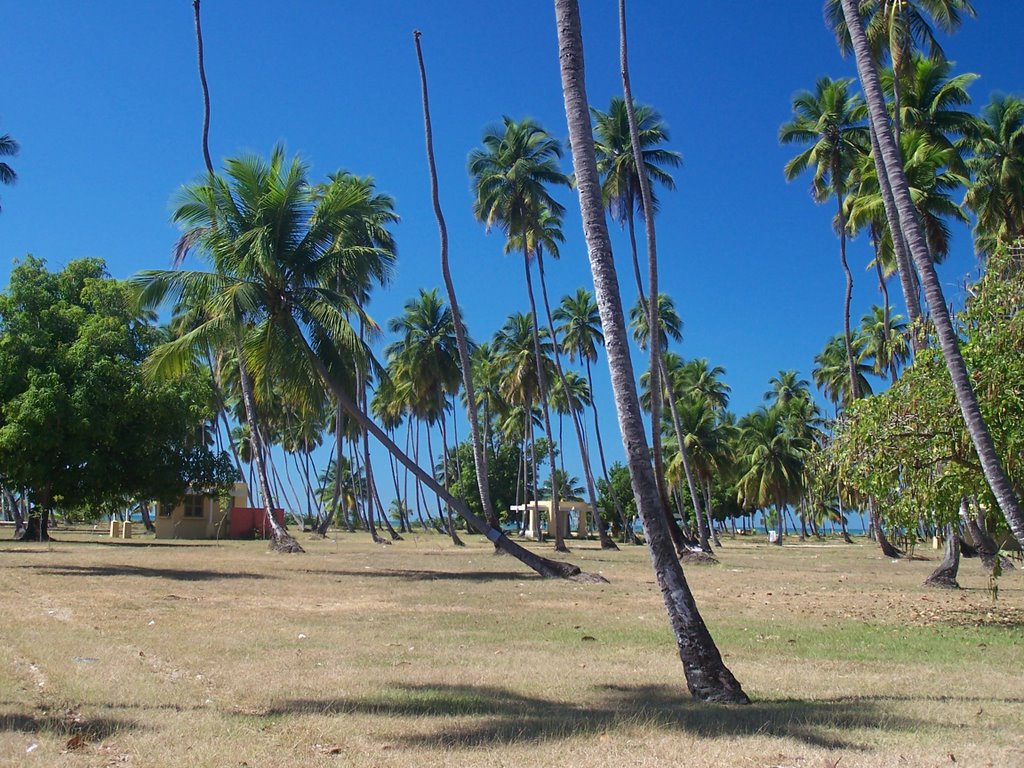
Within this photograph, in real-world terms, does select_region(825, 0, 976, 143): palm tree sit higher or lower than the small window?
higher

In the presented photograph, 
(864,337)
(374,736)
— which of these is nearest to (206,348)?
(374,736)

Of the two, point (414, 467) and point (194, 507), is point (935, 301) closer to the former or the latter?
point (414, 467)

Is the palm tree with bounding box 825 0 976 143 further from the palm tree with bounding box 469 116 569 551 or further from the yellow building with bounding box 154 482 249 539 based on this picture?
the yellow building with bounding box 154 482 249 539

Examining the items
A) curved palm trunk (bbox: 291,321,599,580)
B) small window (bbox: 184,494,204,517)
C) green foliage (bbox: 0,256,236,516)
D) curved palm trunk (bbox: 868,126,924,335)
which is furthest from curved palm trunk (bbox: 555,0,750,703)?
small window (bbox: 184,494,204,517)

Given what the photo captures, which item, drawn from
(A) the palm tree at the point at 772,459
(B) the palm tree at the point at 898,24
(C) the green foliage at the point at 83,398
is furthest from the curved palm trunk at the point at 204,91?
(A) the palm tree at the point at 772,459

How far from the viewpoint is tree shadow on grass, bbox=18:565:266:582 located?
69.4 ft

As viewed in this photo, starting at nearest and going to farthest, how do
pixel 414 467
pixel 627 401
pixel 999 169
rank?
pixel 627 401, pixel 414 467, pixel 999 169

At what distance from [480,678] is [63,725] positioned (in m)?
4.10

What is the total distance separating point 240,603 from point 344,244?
1102 cm

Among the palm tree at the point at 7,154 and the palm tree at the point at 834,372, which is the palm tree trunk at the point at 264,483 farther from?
the palm tree at the point at 834,372

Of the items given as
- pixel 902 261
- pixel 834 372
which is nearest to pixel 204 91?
pixel 902 261

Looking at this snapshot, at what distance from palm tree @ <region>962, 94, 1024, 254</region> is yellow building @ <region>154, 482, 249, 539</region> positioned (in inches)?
1638

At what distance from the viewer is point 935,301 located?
10.7 m

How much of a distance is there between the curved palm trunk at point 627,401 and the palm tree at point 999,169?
2240cm
